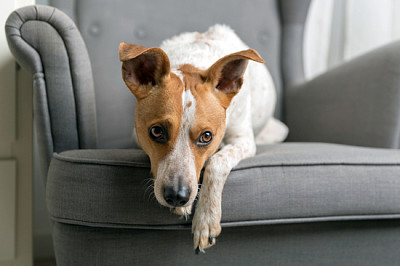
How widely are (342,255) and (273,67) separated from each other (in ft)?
4.60

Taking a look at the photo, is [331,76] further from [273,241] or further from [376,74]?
[273,241]

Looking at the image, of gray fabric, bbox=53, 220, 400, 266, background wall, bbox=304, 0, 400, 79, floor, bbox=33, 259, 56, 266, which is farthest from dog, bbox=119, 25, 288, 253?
background wall, bbox=304, 0, 400, 79

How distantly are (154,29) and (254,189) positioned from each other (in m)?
1.38

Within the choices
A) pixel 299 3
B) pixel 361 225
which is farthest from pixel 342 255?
pixel 299 3

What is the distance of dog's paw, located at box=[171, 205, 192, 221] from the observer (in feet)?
3.54

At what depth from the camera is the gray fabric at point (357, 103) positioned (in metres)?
1.71

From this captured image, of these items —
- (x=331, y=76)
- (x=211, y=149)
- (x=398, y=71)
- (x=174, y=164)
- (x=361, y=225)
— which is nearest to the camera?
(x=174, y=164)

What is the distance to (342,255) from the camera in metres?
1.34

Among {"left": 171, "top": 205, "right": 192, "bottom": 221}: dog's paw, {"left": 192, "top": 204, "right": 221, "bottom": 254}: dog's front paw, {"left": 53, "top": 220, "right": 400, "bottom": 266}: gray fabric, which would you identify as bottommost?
{"left": 53, "top": 220, "right": 400, "bottom": 266}: gray fabric

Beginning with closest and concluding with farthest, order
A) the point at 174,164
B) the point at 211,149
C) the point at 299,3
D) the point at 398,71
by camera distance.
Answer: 1. the point at 174,164
2. the point at 211,149
3. the point at 398,71
4. the point at 299,3

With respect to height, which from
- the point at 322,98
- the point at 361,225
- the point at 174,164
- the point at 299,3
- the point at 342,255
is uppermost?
the point at 299,3

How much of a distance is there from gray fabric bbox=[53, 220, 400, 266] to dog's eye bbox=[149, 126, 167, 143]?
0.31 meters

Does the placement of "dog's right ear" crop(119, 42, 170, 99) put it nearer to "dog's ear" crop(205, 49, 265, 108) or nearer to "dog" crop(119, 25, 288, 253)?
"dog" crop(119, 25, 288, 253)

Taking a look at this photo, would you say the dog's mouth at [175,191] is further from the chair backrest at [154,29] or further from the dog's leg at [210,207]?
the chair backrest at [154,29]
